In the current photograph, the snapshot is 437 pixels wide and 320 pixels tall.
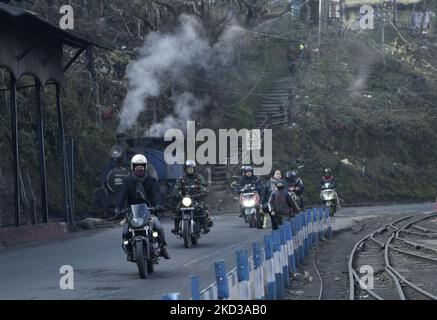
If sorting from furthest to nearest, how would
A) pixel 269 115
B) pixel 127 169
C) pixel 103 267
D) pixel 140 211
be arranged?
pixel 269 115, pixel 127 169, pixel 103 267, pixel 140 211

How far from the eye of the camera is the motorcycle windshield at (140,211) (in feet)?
50.5

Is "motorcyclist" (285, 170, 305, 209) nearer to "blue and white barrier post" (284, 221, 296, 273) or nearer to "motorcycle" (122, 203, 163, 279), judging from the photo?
"blue and white barrier post" (284, 221, 296, 273)

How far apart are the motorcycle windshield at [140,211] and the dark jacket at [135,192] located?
0.32 metres

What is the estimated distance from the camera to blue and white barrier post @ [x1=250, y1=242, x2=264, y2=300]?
1217 cm

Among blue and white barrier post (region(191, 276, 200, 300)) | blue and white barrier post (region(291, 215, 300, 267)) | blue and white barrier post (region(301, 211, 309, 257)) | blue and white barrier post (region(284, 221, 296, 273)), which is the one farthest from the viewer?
blue and white barrier post (region(301, 211, 309, 257))

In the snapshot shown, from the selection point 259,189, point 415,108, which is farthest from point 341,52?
point 259,189

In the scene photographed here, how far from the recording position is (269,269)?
541 inches

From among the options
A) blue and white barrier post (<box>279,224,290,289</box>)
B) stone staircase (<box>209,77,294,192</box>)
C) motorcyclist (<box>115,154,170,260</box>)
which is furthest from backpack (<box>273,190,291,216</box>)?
stone staircase (<box>209,77,294,192</box>)

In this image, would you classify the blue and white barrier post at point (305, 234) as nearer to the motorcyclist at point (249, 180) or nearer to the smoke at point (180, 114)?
the motorcyclist at point (249, 180)

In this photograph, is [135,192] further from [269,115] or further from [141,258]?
[269,115]

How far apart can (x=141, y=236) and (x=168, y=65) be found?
102 ft

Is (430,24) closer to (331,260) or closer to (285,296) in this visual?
(331,260)

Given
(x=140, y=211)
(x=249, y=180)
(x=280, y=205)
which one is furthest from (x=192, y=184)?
(x=249, y=180)

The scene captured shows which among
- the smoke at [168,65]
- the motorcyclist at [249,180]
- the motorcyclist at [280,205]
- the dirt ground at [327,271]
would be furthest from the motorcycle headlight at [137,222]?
the smoke at [168,65]
